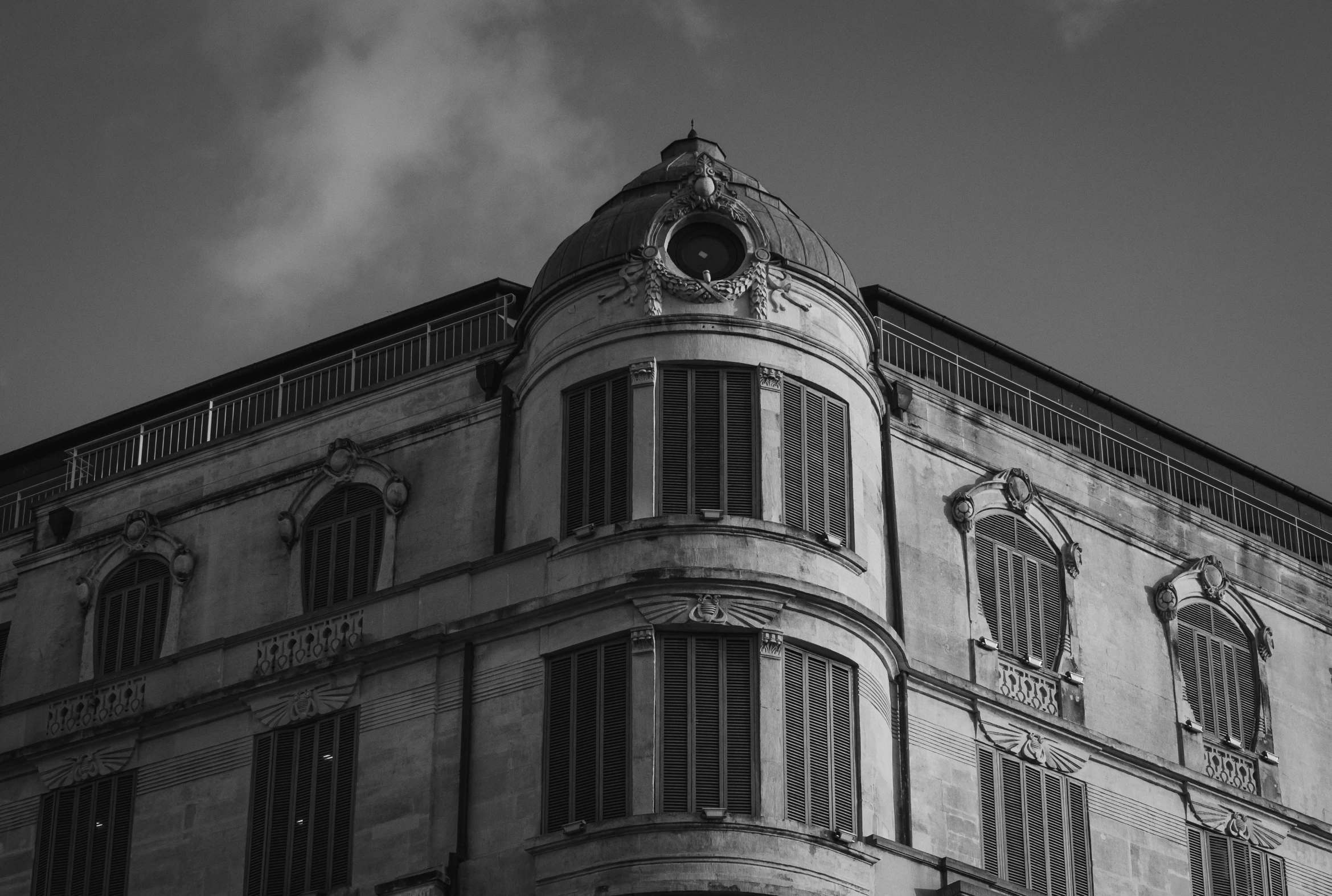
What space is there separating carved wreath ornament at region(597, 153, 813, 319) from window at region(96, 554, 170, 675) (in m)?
11.7

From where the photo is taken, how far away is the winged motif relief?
6072 centimetres

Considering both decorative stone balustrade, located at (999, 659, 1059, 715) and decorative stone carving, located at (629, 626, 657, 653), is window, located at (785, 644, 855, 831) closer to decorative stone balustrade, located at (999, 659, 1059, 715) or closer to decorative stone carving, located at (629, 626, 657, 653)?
decorative stone carving, located at (629, 626, 657, 653)

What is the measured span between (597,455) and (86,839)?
42.3 ft

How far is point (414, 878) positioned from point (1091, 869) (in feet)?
44.2

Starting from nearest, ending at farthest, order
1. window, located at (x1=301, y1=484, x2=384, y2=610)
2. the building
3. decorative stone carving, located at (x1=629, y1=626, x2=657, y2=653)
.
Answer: decorative stone carving, located at (x1=629, y1=626, x2=657, y2=653)
the building
window, located at (x1=301, y1=484, x2=384, y2=610)

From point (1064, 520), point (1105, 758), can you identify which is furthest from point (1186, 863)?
point (1064, 520)

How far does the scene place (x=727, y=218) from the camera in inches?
2260

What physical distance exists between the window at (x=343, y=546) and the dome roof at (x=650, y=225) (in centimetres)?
543

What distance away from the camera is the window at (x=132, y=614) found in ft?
201

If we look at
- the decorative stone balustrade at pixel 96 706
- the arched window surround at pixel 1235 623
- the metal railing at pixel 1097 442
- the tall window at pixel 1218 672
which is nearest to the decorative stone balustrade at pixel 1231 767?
the arched window surround at pixel 1235 623

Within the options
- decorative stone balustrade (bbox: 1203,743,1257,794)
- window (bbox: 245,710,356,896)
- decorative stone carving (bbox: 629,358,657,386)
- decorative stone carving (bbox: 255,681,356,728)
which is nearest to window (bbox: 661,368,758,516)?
decorative stone carving (bbox: 629,358,657,386)

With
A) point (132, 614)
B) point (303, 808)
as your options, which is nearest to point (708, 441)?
point (303, 808)

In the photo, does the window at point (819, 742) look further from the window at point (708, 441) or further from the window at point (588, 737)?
the window at point (708, 441)

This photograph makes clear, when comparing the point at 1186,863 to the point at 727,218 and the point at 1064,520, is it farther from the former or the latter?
the point at 727,218
